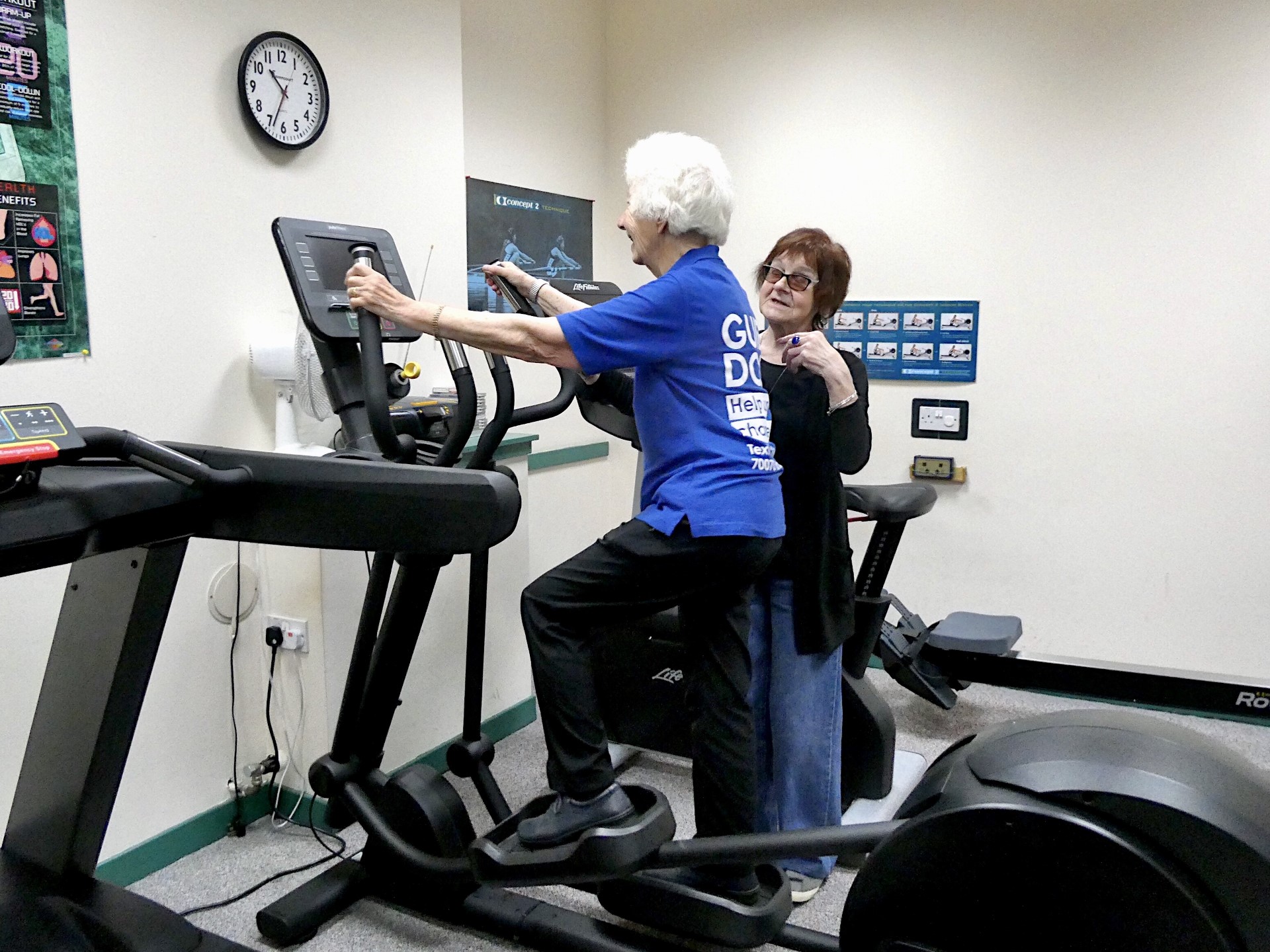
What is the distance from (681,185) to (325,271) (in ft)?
2.48

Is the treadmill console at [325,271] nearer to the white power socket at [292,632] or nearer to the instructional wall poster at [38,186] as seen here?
the instructional wall poster at [38,186]

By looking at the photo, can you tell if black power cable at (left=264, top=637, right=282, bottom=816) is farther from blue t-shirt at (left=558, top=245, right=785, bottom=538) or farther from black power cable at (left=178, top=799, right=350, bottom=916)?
blue t-shirt at (left=558, top=245, right=785, bottom=538)

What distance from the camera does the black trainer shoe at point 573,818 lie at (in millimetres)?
1979

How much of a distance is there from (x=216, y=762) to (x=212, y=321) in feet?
3.95

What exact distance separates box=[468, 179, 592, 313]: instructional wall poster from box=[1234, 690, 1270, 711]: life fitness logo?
2820 mm

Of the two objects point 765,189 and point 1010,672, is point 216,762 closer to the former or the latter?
point 1010,672

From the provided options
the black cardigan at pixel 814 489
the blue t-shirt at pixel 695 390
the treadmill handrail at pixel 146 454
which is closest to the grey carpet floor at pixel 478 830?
the black cardigan at pixel 814 489

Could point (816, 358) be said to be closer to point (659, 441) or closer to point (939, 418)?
point (659, 441)

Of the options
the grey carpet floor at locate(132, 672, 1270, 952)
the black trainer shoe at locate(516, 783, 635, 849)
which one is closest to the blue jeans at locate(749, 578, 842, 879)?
the grey carpet floor at locate(132, 672, 1270, 952)

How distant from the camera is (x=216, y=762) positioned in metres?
2.75

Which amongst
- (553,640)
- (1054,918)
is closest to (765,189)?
(553,640)

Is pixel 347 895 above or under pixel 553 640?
under

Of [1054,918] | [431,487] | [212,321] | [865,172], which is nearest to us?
[1054,918]

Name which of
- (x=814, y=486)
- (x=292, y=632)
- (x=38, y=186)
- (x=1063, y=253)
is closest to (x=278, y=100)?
(x=38, y=186)
